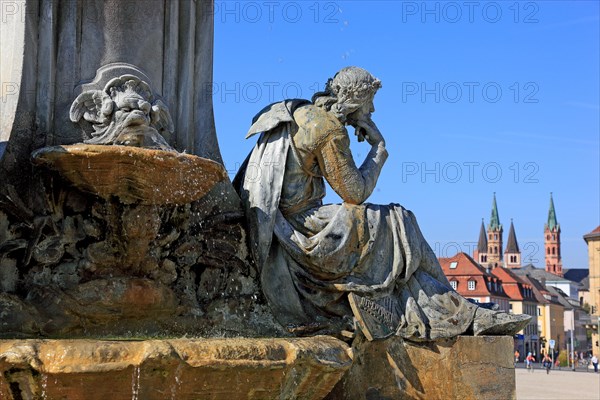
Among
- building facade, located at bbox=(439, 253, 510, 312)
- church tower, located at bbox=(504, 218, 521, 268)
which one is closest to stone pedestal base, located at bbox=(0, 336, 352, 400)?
building facade, located at bbox=(439, 253, 510, 312)

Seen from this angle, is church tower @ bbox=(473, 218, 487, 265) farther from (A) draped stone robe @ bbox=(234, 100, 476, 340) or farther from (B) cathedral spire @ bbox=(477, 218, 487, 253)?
(A) draped stone robe @ bbox=(234, 100, 476, 340)

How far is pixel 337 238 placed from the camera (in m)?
7.23

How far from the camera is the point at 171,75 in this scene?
7.54 m

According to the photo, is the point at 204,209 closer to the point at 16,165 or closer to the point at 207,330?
the point at 207,330

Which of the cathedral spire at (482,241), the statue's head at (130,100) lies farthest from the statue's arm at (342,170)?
the cathedral spire at (482,241)

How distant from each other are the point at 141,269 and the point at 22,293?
0.89 metres

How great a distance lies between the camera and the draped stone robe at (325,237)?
7129mm

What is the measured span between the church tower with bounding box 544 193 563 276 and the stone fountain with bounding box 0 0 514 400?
608 ft

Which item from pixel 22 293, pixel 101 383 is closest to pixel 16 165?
pixel 22 293

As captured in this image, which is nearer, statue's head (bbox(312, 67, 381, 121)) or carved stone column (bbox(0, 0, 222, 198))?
carved stone column (bbox(0, 0, 222, 198))

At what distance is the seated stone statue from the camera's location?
7.12 meters

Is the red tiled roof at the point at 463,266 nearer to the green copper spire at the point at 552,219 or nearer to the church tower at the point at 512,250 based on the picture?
the church tower at the point at 512,250

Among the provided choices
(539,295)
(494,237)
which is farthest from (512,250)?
(539,295)

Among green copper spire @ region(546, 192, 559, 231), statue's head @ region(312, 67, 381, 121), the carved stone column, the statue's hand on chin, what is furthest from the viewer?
green copper spire @ region(546, 192, 559, 231)
